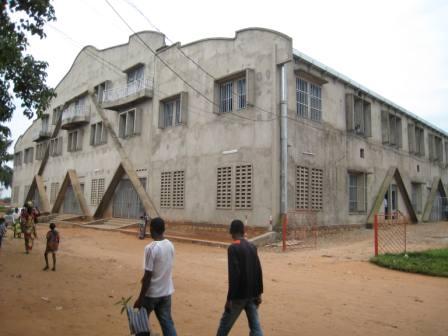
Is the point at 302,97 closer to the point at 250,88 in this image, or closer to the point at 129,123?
the point at 250,88

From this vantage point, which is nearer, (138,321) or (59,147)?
(138,321)

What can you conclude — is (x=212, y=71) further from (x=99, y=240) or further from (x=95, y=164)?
(x=95, y=164)

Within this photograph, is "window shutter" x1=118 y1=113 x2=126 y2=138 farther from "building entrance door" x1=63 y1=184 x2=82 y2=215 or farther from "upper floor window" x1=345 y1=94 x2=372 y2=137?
"upper floor window" x1=345 y1=94 x2=372 y2=137

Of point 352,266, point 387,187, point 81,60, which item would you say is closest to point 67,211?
point 81,60

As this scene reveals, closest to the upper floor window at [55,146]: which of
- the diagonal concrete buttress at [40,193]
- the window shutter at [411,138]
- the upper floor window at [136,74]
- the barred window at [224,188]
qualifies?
the diagonal concrete buttress at [40,193]

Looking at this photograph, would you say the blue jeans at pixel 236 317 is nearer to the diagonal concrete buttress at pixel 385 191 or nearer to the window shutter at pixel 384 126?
the diagonal concrete buttress at pixel 385 191

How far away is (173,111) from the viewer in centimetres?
2131

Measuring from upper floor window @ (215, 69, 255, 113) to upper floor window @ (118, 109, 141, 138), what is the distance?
7095mm

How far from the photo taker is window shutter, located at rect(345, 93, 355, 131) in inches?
763

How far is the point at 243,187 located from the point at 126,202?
10763mm

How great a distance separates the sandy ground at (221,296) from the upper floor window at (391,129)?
41.1 ft

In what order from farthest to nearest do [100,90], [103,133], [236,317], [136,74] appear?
[100,90], [103,133], [136,74], [236,317]

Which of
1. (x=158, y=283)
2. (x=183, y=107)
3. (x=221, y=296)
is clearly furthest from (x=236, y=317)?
(x=183, y=107)

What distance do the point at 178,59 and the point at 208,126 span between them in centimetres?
465
